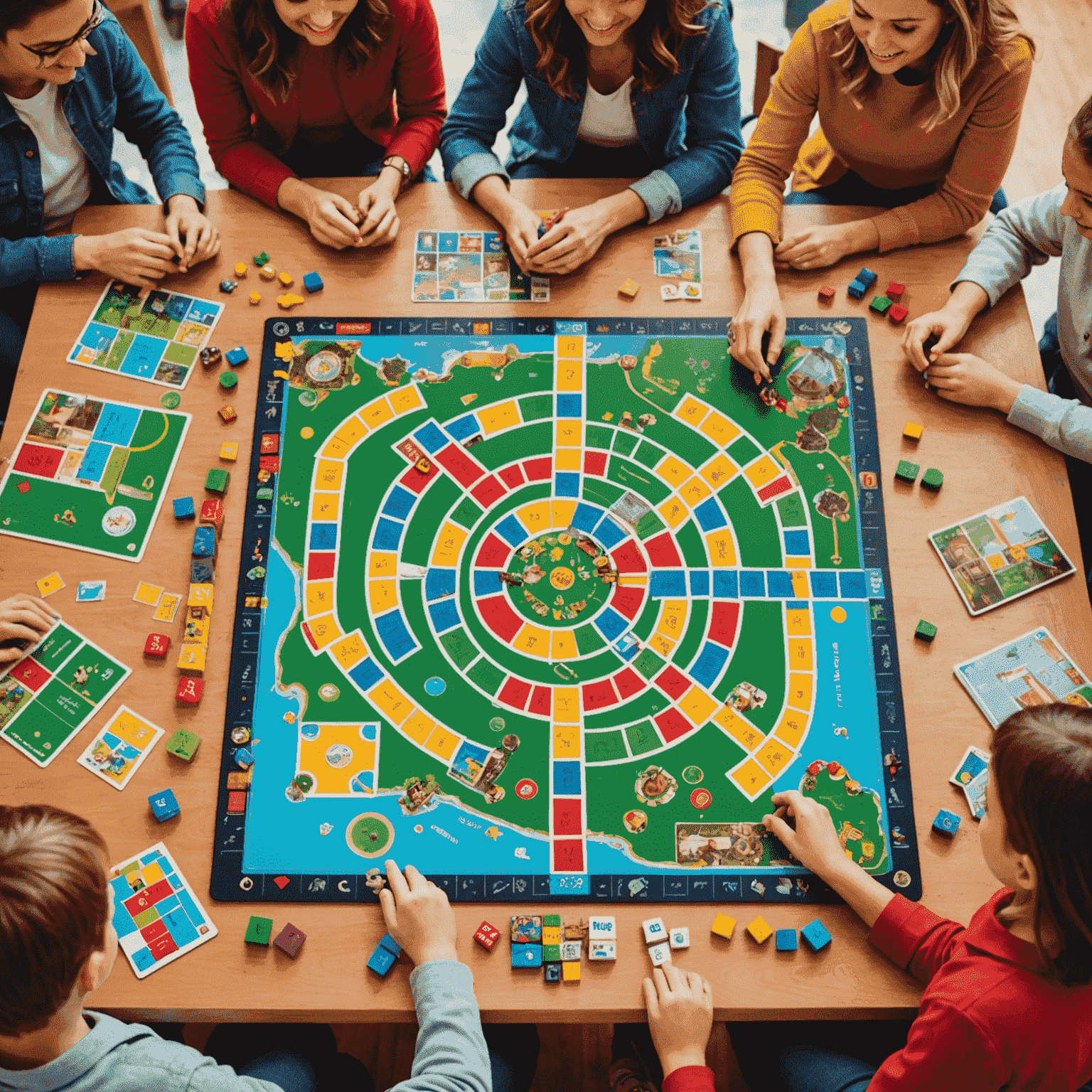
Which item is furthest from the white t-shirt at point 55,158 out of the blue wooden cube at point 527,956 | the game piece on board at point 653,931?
the game piece on board at point 653,931

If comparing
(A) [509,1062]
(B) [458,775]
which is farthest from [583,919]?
(A) [509,1062]

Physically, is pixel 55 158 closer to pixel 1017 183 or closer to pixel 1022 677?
pixel 1022 677

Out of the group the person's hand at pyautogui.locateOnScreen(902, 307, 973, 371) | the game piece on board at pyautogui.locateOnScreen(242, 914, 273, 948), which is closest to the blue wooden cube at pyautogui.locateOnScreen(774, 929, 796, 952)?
the game piece on board at pyautogui.locateOnScreen(242, 914, 273, 948)

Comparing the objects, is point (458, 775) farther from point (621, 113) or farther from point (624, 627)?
point (621, 113)

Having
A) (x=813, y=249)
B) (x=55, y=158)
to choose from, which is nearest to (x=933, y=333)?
(x=813, y=249)

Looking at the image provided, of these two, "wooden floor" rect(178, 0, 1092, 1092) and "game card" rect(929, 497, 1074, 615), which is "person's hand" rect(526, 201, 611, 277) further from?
"wooden floor" rect(178, 0, 1092, 1092)

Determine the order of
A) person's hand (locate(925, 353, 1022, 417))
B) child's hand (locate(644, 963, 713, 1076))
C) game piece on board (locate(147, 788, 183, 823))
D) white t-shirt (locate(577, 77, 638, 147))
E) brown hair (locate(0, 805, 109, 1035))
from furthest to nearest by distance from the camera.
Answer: white t-shirt (locate(577, 77, 638, 147)) → person's hand (locate(925, 353, 1022, 417)) → game piece on board (locate(147, 788, 183, 823)) → child's hand (locate(644, 963, 713, 1076)) → brown hair (locate(0, 805, 109, 1035))

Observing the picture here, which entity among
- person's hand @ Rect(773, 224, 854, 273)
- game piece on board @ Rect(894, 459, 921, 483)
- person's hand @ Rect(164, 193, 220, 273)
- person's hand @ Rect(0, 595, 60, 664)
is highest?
person's hand @ Rect(773, 224, 854, 273)

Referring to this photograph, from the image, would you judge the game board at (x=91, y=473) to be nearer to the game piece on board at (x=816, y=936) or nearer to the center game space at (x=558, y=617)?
the center game space at (x=558, y=617)
